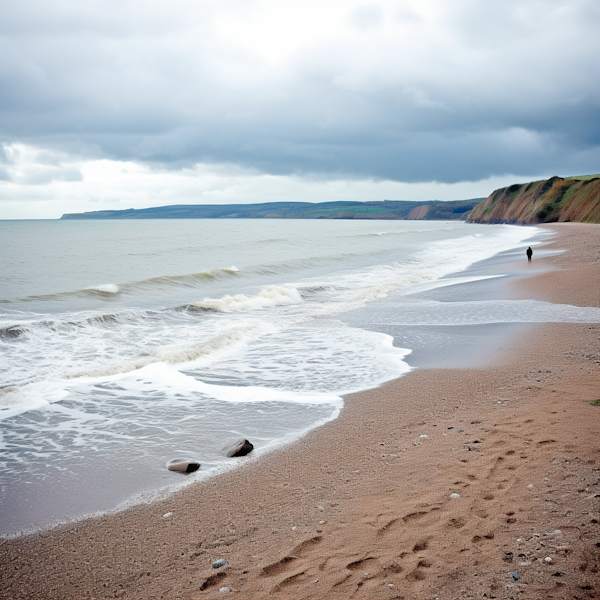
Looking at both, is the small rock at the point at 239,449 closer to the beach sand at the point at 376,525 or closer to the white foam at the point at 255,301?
the beach sand at the point at 376,525

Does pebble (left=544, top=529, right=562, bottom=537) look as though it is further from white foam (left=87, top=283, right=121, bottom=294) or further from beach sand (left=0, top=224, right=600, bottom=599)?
white foam (left=87, top=283, right=121, bottom=294)

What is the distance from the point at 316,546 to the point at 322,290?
54.7 feet

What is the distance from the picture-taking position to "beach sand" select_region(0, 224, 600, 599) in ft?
9.68

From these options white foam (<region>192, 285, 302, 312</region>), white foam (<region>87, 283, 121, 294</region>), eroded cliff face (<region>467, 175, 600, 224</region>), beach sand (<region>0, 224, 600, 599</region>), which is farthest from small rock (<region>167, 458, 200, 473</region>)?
eroded cliff face (<region>467, 175, 600, 224</region>)

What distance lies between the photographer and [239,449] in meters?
5.16

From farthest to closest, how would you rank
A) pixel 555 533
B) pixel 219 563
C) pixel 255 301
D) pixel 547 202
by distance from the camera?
pixel 547 202 < pixel 255 301 < pixel 219 563 < pixel 555 533

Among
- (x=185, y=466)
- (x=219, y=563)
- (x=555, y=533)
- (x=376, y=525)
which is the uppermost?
(x=555, y=533)

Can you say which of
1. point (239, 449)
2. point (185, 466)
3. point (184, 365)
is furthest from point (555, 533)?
point (184, 365)

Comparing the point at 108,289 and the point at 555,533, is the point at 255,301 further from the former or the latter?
the point at 555,533

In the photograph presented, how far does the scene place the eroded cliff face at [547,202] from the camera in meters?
75.5

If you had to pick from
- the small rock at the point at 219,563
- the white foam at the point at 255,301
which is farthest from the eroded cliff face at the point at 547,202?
the small rock at the point at 219,563

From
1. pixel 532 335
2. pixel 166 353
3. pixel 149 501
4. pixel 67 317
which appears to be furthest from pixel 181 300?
pixel 149 501

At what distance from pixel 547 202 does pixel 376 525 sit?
100 metres

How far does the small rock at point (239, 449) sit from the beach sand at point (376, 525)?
23cm
